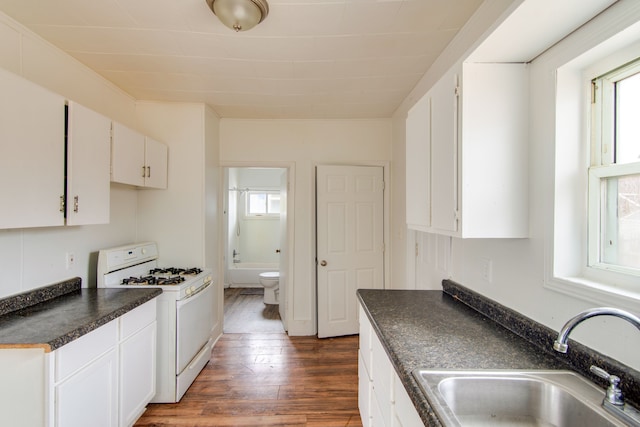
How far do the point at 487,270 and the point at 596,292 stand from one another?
2.08 feet

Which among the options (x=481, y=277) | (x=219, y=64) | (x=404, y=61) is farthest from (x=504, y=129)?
(x=219, y=64)

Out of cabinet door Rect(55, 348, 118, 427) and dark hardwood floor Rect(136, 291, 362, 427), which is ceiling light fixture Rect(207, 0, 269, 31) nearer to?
cabinet door Rect(55, 348, 118, 427)

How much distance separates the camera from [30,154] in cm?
156

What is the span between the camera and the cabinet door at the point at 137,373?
186 centimetres

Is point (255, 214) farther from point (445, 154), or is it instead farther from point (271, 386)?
point (445, 154)

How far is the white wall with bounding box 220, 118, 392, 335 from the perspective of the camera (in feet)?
11.7

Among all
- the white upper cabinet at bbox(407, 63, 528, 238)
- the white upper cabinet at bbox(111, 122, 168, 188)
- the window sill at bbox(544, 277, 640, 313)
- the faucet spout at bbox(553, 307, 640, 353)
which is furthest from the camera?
the white upper cabinet at bbox(111, 122, 168, 188)

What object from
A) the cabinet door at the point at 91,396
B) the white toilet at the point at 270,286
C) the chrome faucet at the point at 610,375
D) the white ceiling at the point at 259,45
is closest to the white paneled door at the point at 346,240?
the white ceiling at the point at 259,45

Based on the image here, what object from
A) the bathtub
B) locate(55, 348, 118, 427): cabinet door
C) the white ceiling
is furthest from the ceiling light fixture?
the bathtub

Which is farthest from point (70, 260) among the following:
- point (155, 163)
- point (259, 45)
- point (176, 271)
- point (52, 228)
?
point (259, 45)

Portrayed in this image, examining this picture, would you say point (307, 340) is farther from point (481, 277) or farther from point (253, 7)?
point (253, 7)

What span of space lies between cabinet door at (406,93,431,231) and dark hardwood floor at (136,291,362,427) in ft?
4.79

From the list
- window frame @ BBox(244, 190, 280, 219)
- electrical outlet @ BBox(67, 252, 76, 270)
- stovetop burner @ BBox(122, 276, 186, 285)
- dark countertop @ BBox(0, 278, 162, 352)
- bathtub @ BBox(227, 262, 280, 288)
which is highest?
window frame @ BBox(244, 190, 280, 219)

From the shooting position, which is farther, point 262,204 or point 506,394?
point 262,204
